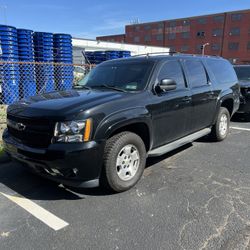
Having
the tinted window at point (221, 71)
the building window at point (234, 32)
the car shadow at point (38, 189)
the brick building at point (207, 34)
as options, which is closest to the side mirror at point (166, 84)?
the car shadow at point (38, 189)

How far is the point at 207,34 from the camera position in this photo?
69.3 metres

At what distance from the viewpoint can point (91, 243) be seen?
107 inches

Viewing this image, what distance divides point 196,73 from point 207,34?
230ft

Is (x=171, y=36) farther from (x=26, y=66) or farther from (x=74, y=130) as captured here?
(x=74, y=130)

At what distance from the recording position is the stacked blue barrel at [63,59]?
1094 cm

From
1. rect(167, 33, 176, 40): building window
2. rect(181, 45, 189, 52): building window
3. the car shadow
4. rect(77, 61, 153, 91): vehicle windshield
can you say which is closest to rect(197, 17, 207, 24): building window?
rect(181, 45, 189, 52): building window

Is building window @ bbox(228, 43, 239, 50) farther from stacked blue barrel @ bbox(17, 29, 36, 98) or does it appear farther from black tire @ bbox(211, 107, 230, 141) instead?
black tire @ bbox(211, 107, 230, 141)

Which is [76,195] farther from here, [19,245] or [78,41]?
[78,41]

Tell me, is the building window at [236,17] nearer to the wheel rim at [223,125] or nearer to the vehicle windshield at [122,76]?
the wheel rim at [223,125]

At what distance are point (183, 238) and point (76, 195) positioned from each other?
1.53 meters

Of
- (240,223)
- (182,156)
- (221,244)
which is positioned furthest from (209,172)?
(221,244)

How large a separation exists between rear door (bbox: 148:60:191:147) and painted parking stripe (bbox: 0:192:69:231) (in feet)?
5.93

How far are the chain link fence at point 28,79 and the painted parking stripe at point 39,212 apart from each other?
510 cm

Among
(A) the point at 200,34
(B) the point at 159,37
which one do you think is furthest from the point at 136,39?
(A) the point at 200,34
